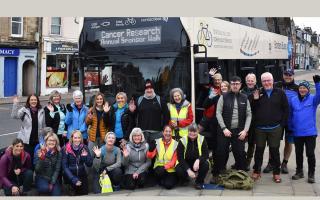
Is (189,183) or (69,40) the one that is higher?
(69,40)

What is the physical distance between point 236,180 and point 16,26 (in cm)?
2256

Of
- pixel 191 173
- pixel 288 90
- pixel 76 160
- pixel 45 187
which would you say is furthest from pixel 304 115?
pixel 45 187

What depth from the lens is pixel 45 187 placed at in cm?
672

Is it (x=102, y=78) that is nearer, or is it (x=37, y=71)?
(x=102, y=78)

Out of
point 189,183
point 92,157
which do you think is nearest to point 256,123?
point 189,183

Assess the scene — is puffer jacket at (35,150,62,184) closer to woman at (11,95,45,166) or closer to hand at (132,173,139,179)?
woman at (11,95,45,166)

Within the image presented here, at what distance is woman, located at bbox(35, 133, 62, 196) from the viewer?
6770 mm

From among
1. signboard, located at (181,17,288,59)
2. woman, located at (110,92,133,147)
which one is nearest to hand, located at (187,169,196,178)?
woman, located at (110,92,133,147)

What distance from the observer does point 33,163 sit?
7105 mm

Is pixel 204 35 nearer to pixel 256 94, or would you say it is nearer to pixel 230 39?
pixel 230 39

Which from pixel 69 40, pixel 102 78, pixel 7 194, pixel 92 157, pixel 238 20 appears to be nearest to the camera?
pixel 7 194

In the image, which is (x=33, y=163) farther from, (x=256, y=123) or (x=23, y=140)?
(x=256, y=123)

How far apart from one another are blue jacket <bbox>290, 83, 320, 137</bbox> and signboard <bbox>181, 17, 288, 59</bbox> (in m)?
2.02

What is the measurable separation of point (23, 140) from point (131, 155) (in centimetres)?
195
